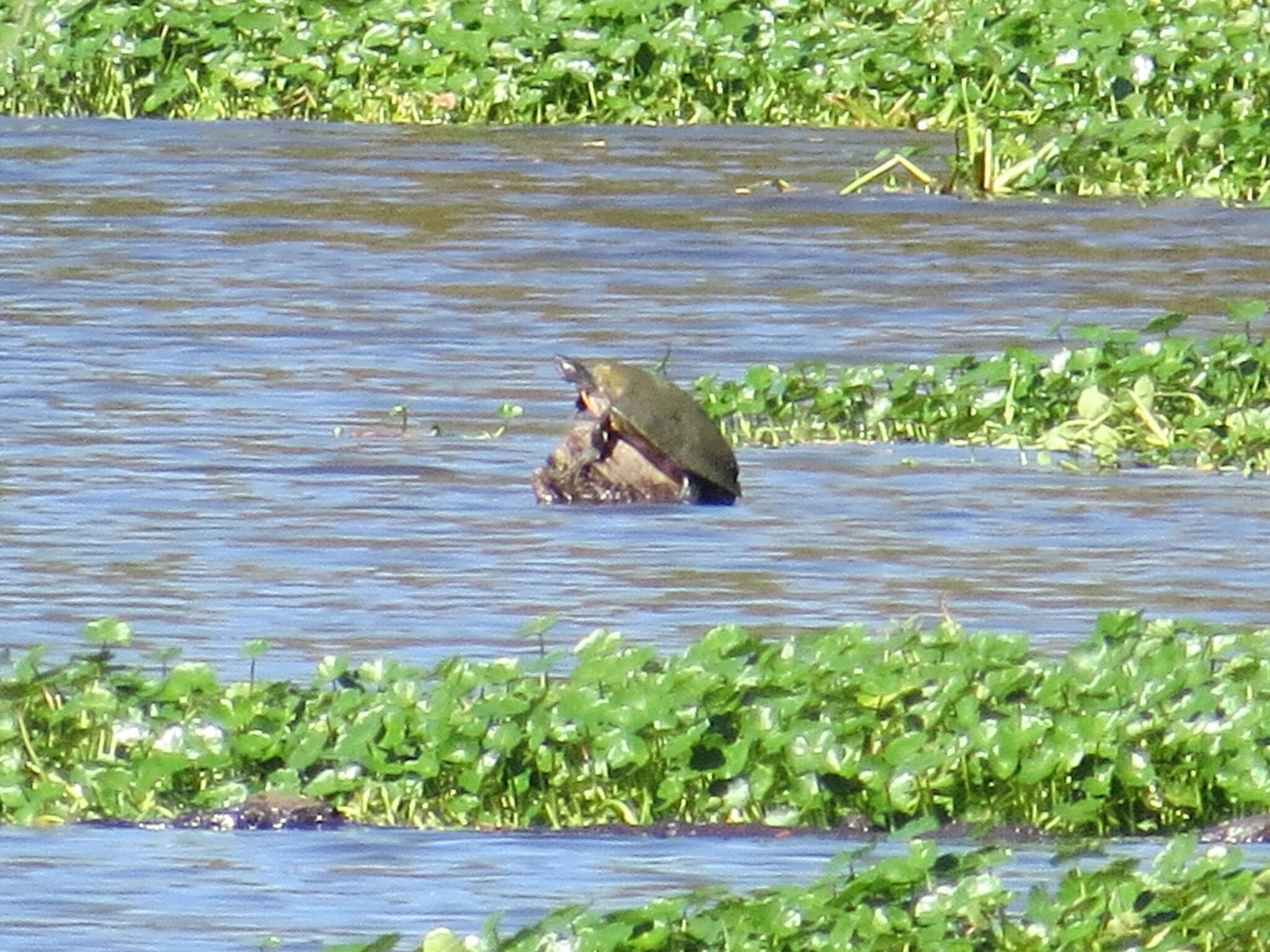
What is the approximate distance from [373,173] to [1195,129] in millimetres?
3643

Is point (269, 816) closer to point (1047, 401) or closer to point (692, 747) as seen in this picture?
point (692, 747)

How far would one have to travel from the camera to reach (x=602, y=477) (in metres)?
10.1

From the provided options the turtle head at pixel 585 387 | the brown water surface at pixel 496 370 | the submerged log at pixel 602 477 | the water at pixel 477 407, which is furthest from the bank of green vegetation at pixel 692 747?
the turtle head at pixel 585 387

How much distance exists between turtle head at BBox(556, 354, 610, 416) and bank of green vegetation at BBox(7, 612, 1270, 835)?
3309mm

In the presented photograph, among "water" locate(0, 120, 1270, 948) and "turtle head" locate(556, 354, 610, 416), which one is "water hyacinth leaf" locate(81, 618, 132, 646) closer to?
"water" locate(0, 120, 1270, 948)

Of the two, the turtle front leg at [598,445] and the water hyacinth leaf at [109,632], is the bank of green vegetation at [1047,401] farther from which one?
the water hyacinth leaf at [109,632]

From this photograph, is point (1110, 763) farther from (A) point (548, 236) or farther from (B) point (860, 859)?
(A) point (548, 236)

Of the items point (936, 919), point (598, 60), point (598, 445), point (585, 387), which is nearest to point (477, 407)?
point (585, 387)

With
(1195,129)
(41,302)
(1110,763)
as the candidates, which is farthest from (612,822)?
(1195,129)

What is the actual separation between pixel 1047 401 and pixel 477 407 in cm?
167

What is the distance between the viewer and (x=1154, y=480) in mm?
10375

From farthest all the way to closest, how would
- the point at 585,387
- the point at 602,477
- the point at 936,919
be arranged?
the point at 585,387 → the point at 602,477 → the point at 936,919

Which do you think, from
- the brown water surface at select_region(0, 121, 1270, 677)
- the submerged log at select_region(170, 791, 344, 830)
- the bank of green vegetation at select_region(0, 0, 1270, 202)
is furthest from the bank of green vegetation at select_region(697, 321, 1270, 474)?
the bank of green vegetation at select_region(0, 0, 1270, 202)

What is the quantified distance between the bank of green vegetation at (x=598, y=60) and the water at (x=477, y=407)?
39cm
